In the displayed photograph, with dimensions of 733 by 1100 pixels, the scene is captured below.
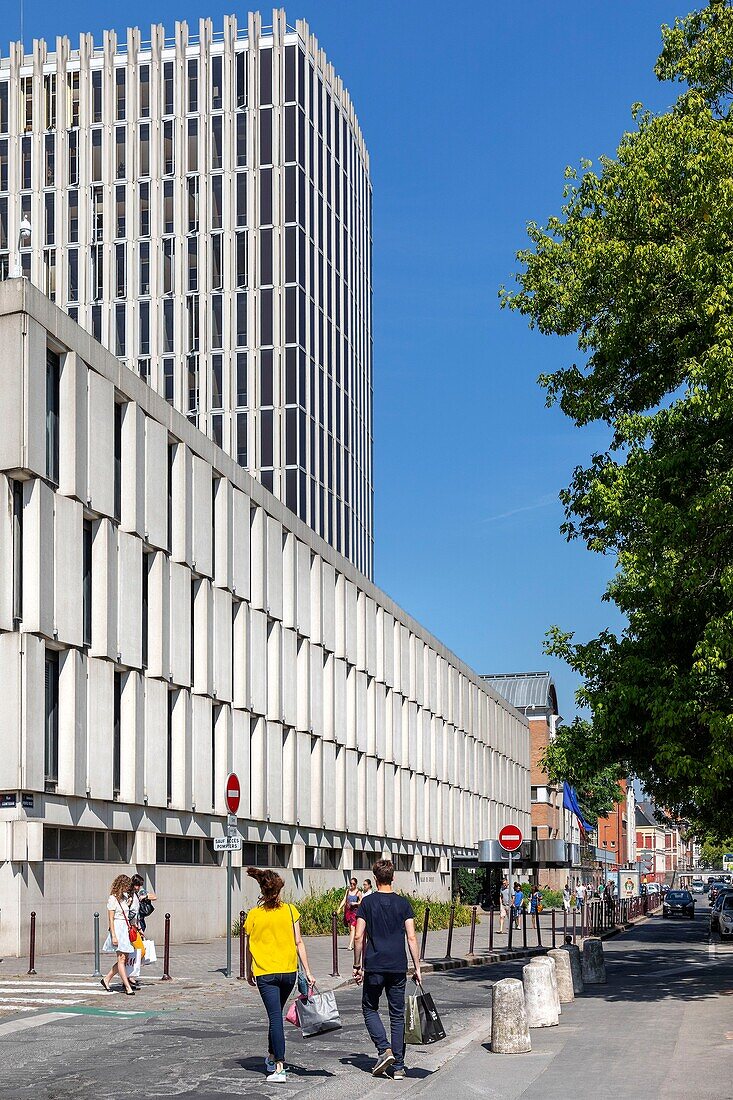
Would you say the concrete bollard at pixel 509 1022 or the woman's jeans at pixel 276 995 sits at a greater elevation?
the woman's jeans at pixel 276 995

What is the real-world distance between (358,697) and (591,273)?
33525 mm

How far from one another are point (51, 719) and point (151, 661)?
536 cm

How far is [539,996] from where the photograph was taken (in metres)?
15.6

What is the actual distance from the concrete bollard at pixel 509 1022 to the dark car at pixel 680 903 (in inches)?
2485

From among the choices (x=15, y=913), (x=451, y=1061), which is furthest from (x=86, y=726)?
(x=451, y=1061)

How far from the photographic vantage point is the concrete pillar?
1329cm

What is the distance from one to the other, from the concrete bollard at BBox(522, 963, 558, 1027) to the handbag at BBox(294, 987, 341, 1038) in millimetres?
3664

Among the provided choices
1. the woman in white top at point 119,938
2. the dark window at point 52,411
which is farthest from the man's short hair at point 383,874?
the dark window at point 52,411

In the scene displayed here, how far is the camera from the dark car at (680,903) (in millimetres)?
73250

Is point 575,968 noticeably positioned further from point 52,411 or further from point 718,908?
point 718,908

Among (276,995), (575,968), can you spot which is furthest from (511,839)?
(276,995)

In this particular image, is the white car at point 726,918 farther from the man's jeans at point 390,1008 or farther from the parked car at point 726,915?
the man's jeans at point 390,1008

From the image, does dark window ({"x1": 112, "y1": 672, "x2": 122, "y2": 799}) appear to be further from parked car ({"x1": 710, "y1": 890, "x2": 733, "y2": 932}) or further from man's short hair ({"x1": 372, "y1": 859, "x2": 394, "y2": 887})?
parked car ({"x1": 710, "y1": 890, "x2": 733, "y2": 932})

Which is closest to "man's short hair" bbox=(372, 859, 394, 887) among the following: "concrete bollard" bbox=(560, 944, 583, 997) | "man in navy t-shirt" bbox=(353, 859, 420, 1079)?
"man in navy t-shirt" bbox=(353, 859, 420, 1079)
